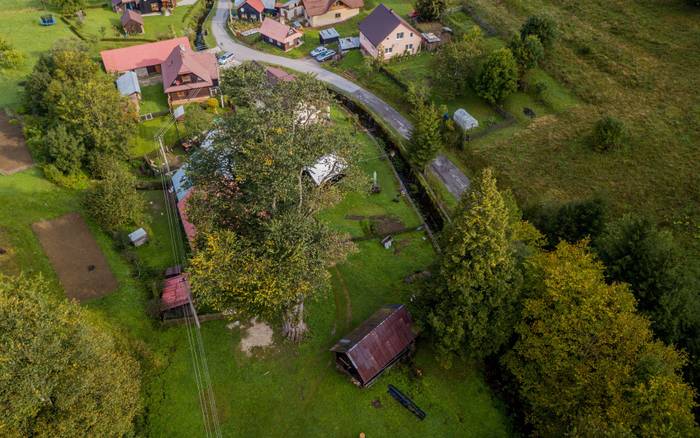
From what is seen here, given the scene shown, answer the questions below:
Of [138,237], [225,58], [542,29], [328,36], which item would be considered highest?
[542,29]

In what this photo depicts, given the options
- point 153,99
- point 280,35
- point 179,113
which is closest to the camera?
point 179,113

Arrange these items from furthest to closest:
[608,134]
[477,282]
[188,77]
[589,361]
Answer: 1. [188,77]
2. [608,134]
3. [477,282]
4. [589,361]

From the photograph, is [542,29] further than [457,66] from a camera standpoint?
Yes

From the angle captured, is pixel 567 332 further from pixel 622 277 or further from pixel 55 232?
pixel 55 232

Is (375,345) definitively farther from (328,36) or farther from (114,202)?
(328,36)

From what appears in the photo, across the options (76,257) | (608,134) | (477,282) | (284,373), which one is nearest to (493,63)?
(608,134)
